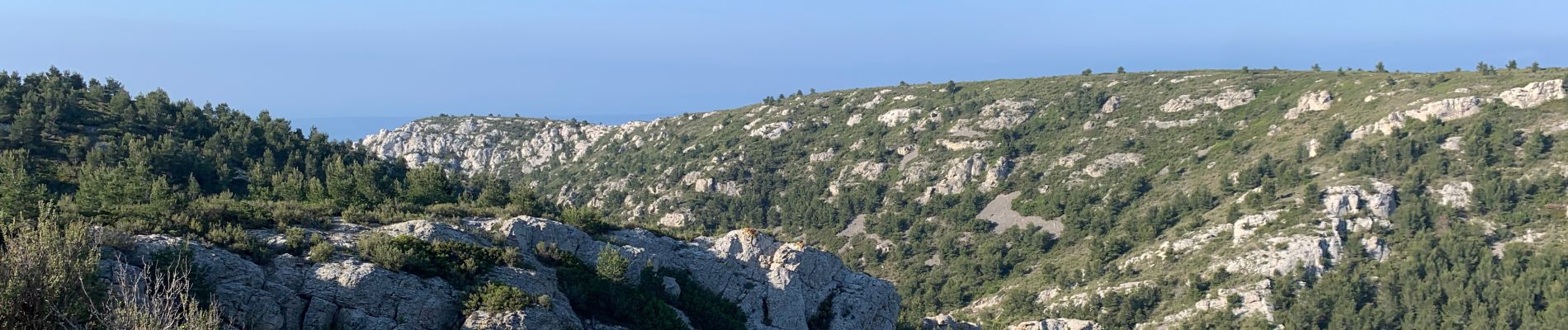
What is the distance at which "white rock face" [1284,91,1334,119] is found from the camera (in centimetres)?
10969

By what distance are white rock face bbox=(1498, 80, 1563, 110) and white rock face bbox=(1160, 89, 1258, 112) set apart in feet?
116

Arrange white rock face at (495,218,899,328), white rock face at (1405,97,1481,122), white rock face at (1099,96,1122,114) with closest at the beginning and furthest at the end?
white rock face at (495,218,899,328), white rock face at (1405,97,1481,122), white rock face at (1099,96,1122,114)

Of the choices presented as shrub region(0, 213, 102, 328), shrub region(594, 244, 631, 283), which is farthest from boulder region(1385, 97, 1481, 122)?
shrub region(0, 213, 102, 328)

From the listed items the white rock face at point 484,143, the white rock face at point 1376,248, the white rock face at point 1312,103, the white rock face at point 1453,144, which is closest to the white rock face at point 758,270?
the white rock face at point 1376,248

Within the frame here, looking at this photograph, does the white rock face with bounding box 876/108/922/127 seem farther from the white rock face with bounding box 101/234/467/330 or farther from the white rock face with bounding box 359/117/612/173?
the white rock face with bounding box 101/234/467/330

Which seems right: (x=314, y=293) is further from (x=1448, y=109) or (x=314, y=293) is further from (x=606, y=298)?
(x=1448, y=109)

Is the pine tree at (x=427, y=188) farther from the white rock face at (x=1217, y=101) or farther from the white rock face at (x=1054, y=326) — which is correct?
the white rock face at (x=1217, y=101)

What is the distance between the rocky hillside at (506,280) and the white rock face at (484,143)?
463 ft

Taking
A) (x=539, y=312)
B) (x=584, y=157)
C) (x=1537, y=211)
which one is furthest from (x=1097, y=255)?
(x=584, y=157)

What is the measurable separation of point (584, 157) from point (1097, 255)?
11622cm

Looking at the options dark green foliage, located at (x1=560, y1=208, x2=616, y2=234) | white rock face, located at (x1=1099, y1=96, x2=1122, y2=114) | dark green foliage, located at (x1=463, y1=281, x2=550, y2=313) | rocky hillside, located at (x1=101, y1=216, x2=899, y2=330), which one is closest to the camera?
rocky hillside, located at (x1=101, y1=216, x2=899, y2=330)

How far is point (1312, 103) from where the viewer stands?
365 ft

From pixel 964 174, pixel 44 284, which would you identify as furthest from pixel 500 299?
pixel 964 174

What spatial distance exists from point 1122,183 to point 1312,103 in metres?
30.2
